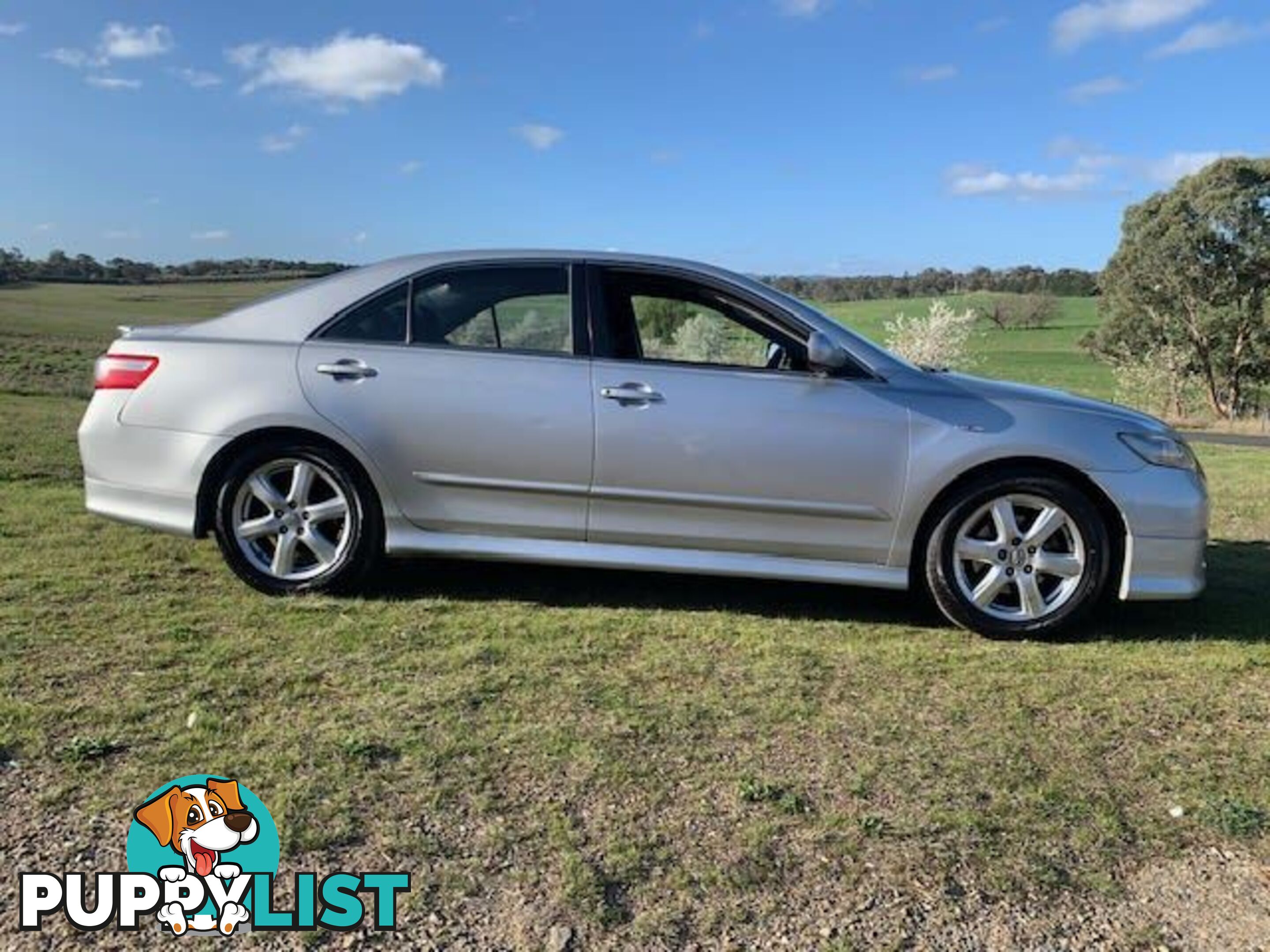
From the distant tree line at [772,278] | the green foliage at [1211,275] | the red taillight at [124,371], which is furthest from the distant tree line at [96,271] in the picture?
the green foliage at [1211,275]

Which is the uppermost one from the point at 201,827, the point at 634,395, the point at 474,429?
the point at 634,395

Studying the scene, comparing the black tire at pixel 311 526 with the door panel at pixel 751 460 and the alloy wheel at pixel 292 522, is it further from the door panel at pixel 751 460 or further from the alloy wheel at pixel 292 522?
the door panel at pixel 751 460

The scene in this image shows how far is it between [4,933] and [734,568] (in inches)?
117

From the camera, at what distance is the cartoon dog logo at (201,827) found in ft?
8.04

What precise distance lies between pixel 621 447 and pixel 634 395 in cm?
23

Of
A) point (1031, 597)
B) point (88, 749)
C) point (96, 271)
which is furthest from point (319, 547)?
point (96, 271)

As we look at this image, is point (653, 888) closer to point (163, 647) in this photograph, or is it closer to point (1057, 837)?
point (1057, 837)

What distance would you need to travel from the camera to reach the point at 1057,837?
106 inches

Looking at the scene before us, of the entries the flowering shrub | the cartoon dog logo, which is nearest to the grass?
the flowering shrub

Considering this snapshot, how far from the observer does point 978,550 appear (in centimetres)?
445

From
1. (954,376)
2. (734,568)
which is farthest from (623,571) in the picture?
(954,376)

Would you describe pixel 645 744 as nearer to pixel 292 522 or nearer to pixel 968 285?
pixel 292 522

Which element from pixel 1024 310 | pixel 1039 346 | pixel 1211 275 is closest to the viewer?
pixel 1211 275

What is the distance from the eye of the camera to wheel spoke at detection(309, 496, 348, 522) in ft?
15.2
